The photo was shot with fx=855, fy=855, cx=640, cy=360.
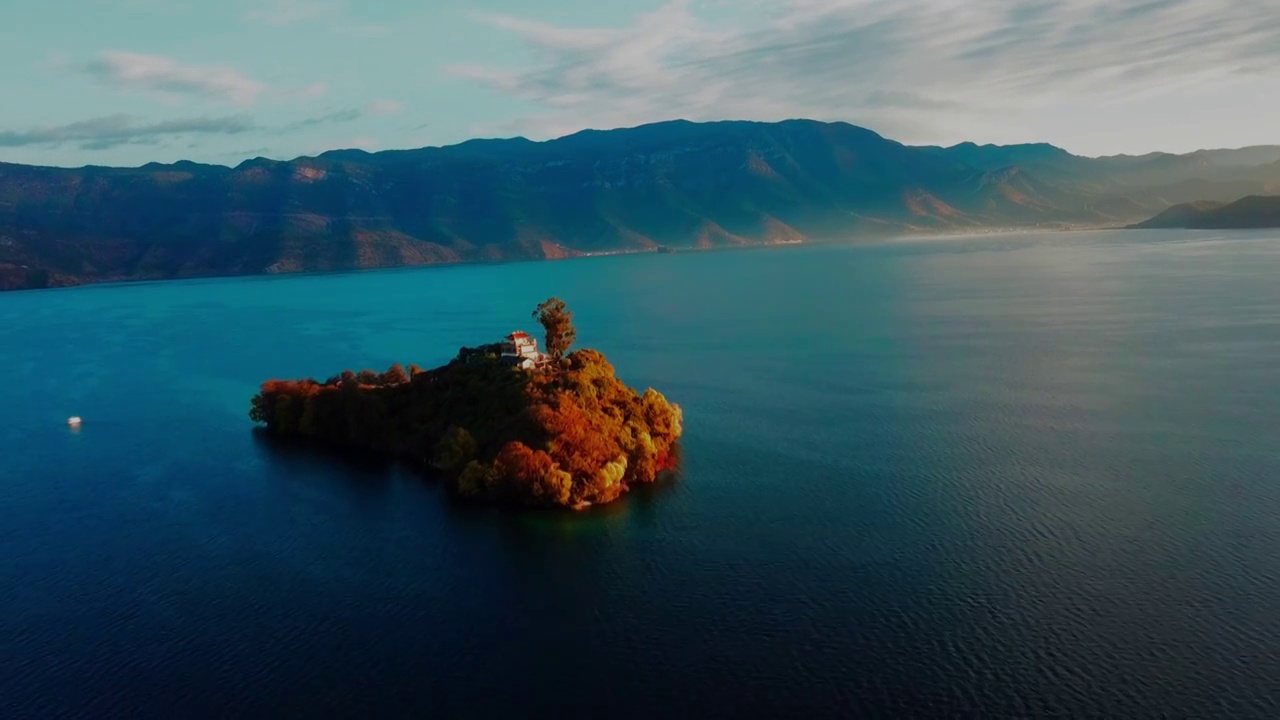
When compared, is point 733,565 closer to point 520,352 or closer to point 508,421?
point 508,421

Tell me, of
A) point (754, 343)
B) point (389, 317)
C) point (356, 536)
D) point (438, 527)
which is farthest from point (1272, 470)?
point (389, 317)

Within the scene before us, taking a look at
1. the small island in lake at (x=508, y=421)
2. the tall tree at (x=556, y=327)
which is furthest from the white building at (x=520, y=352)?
the tall tree at (x=556, y=327)

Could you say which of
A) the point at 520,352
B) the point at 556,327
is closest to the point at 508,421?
the point at 520,352

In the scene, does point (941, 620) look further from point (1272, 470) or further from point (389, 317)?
point (389, 317)

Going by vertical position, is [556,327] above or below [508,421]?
above

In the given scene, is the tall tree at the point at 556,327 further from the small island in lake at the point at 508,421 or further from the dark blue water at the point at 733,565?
the dark blue water at the point at 733,565
